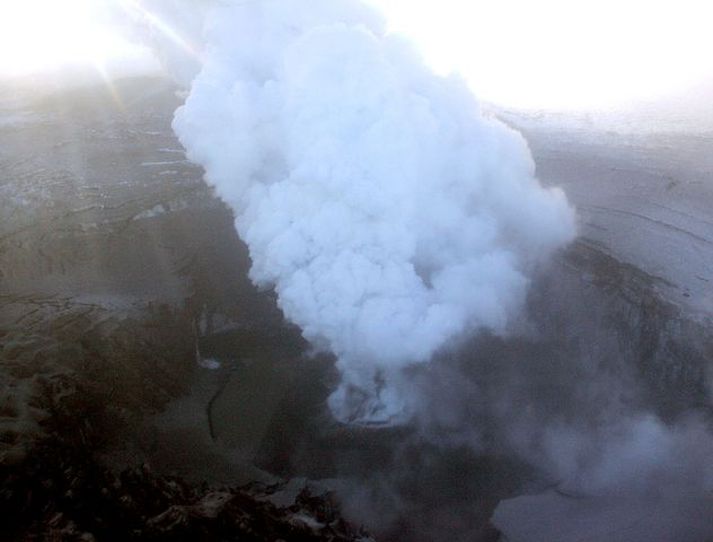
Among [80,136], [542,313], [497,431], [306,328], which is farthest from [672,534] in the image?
[80,136]

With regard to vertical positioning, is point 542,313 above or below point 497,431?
above

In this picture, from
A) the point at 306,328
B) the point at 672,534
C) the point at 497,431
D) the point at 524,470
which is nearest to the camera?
the point at 672,534

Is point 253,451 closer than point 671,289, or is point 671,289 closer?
point 253,451

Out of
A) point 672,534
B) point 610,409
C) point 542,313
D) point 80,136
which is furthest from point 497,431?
point 80,136

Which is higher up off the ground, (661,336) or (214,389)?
(661,336)

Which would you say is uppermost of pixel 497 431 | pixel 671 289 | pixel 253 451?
pixel 671 289

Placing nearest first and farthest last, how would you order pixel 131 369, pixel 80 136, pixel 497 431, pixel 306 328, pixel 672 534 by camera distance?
pixel 672 534
pixel 497 431
pixel 131 369
pixel 306 328
pixel 80 136

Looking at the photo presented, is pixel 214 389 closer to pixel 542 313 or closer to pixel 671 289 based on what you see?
pixel 542 313

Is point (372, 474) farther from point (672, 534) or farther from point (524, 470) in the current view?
Result: point (672, 534)

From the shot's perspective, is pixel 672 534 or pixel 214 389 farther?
pixel 214 389
